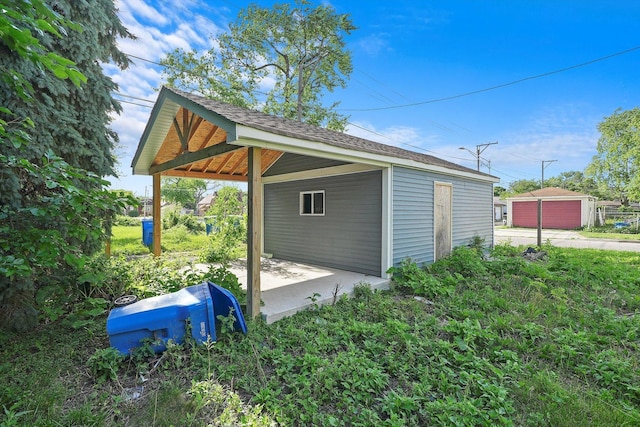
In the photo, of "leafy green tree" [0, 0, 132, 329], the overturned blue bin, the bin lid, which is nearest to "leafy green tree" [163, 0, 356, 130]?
"leafy green tree" [0, 0, 132, 329]

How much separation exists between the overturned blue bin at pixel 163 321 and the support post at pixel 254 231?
1.85ft

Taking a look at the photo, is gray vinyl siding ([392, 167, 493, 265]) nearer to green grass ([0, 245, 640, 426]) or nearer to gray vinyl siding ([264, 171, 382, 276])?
gray vinyl siding ([264, 171, 382, 276])

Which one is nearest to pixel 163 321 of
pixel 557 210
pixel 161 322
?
pixel 161 322

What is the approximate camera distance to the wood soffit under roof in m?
4.80

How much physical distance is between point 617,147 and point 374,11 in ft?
82.5

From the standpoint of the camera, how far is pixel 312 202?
24.0 feet

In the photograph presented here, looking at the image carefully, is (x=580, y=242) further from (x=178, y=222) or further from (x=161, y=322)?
(x=178, y=222)

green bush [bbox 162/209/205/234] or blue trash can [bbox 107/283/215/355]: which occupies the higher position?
→ green bush [bbox 162/209/205/234]

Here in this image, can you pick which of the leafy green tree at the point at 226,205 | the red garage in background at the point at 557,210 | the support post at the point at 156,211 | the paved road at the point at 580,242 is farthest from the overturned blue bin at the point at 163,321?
the red garage in background at the point at 557,210

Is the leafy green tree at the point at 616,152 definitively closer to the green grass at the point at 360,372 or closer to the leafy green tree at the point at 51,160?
the green grass at the point at 360,372

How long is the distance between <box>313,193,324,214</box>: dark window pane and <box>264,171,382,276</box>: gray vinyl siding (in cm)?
15

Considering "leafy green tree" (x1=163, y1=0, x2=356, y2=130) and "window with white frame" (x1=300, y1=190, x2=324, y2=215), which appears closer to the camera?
"window with white frame" (x1=300, y1=190, x2=324, y2=215)

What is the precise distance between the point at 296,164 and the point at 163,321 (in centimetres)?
523

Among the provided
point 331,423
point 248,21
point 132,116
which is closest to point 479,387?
point 331,423
